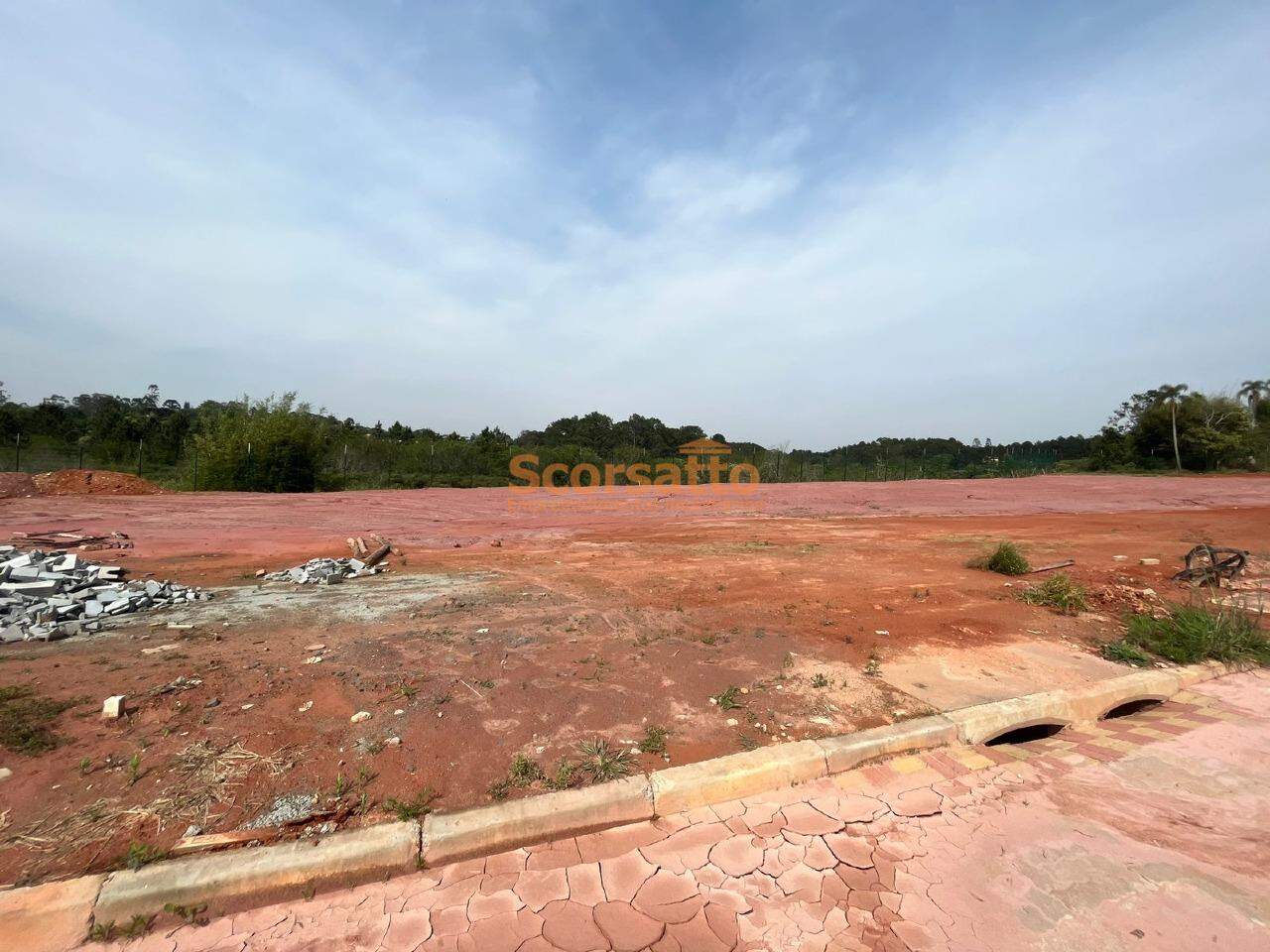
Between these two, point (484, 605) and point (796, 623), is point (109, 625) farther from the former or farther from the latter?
point (796, 623)

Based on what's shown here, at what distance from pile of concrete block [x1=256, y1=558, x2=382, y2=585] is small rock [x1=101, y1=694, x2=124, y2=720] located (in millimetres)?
3527

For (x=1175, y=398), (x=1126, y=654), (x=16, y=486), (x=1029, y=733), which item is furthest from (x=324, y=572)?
(x=1175, y=398)

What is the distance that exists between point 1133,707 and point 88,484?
25169 millimetres

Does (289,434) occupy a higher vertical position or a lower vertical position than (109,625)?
higher

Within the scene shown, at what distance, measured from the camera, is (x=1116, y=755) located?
303 centimetres

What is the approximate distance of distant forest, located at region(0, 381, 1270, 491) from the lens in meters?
21.3

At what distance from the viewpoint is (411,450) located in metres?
30.5

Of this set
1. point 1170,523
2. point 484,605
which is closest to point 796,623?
point 484,605

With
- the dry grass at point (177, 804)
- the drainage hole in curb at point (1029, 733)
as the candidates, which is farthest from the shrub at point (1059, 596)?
the dry grass at point (177, 804)

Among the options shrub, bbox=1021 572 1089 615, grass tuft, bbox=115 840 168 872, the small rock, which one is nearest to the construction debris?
the small rock

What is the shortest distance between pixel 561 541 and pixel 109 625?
6820 millimetres

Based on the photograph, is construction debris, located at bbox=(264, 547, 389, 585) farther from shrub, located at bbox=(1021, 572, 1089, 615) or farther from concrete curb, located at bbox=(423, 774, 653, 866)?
shrub, located at bbox=(1021, 572, 1089, 615)

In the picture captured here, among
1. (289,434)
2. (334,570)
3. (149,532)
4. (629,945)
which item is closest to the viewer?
(629,945)

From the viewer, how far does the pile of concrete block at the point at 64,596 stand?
4.36m
